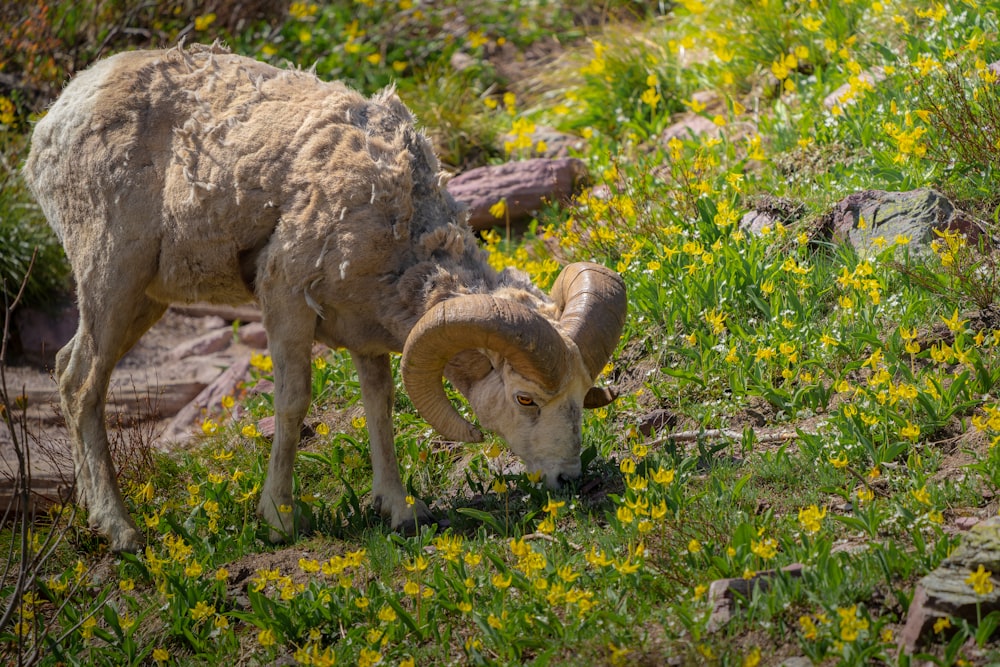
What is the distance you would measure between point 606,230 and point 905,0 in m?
3.74

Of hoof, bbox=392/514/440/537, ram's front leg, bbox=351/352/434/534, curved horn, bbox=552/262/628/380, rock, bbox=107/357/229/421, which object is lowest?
rock, bbox=107/357/229/421

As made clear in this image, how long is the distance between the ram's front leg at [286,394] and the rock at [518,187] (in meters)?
4.02

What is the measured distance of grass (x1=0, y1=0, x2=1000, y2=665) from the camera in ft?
15.5

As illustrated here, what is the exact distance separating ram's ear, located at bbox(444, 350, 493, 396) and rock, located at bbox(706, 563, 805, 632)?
71.4 inches

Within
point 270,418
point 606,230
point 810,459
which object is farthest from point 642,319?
point 270,418

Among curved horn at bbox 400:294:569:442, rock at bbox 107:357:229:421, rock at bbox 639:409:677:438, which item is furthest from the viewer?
rock at bbox 107:357:229:421

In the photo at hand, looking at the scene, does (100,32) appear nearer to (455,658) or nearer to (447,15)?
(447,15)

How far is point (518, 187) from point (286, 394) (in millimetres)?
4376

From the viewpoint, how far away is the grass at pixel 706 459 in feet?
15.5

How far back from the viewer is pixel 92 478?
6.64 metres

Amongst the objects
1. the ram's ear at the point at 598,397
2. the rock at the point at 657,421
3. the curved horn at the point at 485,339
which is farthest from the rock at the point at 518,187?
the curved horn at the point at 485,339

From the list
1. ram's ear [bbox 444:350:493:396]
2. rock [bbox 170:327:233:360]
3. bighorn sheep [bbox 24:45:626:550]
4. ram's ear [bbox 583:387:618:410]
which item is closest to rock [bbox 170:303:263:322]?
rock [bbox 170:327:233:360]

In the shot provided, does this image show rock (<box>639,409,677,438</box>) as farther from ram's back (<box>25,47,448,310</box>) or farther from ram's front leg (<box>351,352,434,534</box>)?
ram's back (<box>25,47,448,310</box>)

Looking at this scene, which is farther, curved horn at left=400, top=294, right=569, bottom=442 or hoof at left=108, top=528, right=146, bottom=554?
hoof at left=108, top=528, right=146, bottom=554
